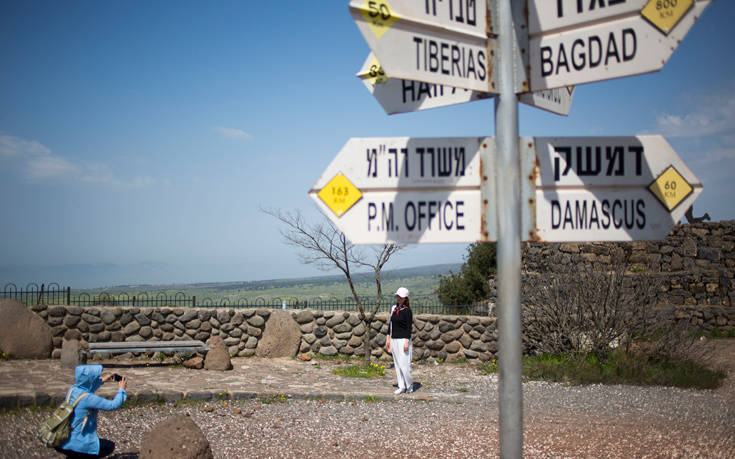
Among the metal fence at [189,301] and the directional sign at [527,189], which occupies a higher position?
the directional sign at [527,189]

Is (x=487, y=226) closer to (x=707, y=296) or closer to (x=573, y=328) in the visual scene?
(x=573, y=328)

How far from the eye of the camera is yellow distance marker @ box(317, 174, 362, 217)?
2.11 m

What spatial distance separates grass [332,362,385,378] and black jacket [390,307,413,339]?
1615 mm

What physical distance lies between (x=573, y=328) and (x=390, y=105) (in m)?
8.63

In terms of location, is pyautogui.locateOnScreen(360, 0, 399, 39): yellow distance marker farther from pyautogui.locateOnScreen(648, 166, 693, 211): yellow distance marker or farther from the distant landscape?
the distant landscape

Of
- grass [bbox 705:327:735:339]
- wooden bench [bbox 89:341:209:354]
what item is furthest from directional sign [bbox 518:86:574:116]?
grass [bbox 705:327:735:339]

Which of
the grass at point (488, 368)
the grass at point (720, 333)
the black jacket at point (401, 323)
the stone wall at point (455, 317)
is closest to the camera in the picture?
the black jacket at point (401, 323)

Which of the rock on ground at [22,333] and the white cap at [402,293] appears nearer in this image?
the white cap at [402,293]

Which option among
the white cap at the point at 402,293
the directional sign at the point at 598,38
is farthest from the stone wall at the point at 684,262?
the directional sign at the point at 598,38

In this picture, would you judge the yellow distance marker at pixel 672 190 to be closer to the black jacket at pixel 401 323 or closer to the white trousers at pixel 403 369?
the white trousers at pixel 403 369

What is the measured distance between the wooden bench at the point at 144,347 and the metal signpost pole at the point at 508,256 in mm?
9625

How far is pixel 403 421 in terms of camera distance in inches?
261

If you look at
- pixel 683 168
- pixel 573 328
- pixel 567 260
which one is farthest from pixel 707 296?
pixel 683 168

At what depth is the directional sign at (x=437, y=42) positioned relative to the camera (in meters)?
1.98
